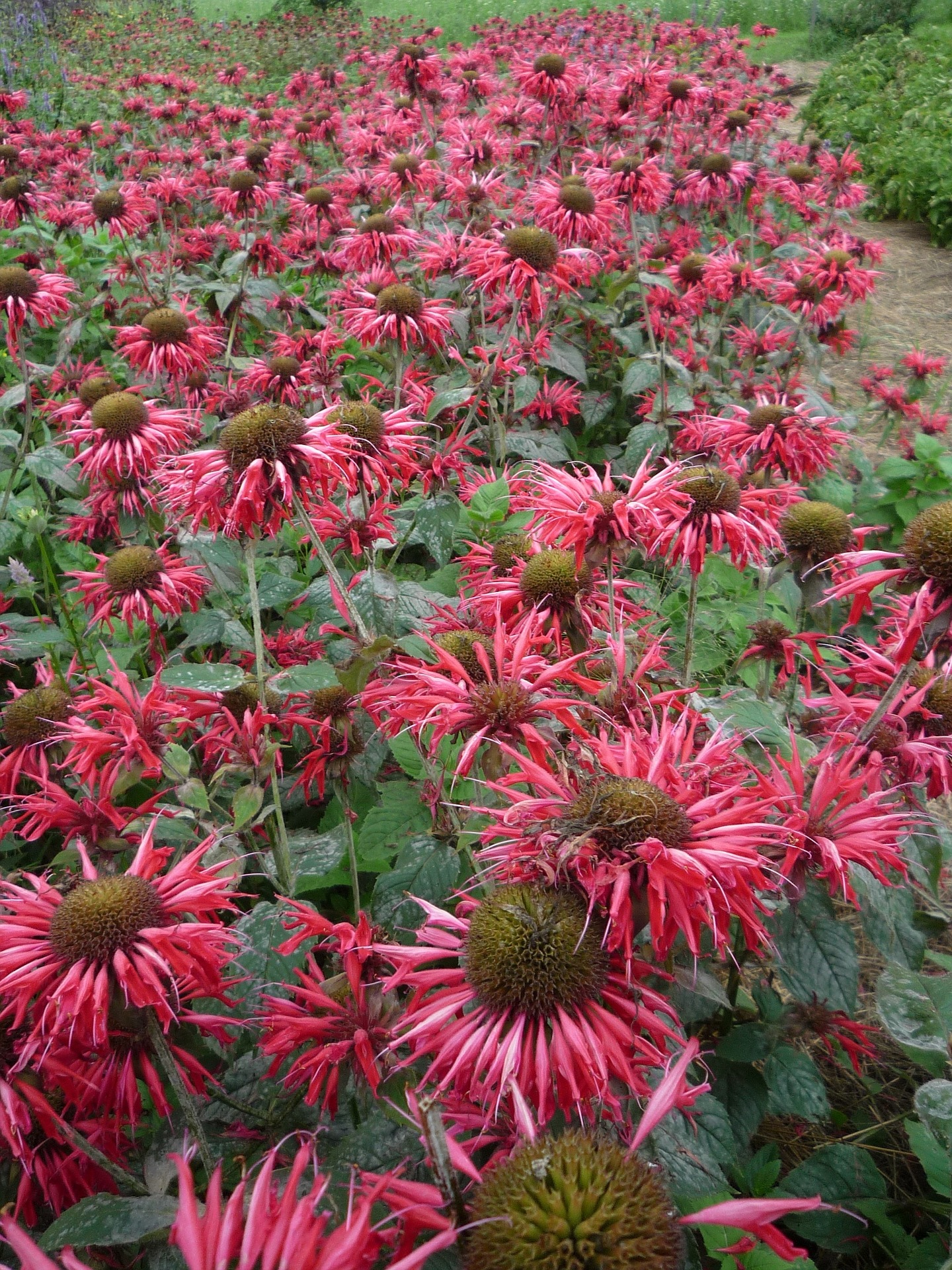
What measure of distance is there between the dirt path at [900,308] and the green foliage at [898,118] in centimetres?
23

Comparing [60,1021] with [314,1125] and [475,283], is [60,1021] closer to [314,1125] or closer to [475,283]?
[314,1125]

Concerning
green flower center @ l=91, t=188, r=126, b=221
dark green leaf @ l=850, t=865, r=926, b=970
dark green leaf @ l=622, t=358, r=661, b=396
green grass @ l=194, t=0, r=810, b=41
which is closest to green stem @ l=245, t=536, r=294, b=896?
dark green leaf @ l=850, t=865, r=926, b=970

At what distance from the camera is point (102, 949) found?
101 centimetres

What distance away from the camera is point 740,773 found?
1.09 meters

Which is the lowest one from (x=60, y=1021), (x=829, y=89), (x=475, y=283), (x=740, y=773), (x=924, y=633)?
(x=60, y=1021)

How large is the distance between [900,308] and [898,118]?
3.93 m

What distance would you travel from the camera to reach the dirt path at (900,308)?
5.43 metres

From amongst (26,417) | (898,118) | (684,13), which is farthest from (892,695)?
(684,13)

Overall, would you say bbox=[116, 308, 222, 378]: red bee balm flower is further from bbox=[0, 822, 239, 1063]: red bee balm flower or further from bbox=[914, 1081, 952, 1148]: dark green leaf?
bbox=[914, 1081, 952, 1148]: dark green leaf

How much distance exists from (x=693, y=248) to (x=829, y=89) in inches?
279

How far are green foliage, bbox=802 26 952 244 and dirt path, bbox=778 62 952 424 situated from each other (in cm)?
23

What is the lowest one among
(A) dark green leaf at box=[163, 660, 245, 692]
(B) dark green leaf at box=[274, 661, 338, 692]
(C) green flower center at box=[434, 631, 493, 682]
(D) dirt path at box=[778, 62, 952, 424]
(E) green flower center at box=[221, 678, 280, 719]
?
(D) dirt path at box=[778, 62, 952, 424]

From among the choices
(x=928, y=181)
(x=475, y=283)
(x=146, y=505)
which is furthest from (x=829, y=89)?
(x=146, y=505)

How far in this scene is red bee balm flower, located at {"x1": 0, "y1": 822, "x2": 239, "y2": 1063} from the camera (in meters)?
0.98
